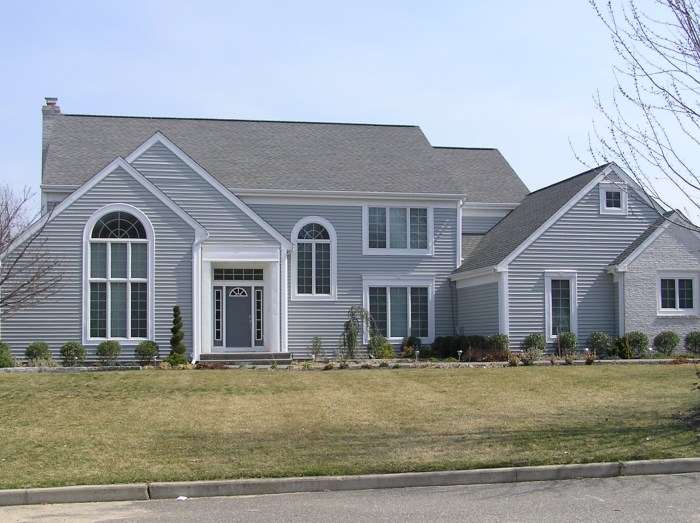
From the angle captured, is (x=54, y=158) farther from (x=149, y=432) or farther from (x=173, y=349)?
(x=149, y=432)

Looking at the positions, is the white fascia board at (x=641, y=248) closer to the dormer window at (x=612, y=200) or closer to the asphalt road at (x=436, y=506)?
the dormer window at (x=612, y=200)

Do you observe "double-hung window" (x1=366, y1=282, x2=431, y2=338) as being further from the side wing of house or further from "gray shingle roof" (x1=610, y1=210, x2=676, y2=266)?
the side wing of house

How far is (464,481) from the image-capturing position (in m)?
11.1

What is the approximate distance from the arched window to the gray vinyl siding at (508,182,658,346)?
1150cm

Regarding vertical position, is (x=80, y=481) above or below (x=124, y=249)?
below

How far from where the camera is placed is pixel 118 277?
25609mm

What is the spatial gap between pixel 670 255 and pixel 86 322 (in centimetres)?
1824

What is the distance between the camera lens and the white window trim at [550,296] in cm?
2825

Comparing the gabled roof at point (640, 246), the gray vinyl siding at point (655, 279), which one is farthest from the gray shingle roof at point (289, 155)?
the gray vinyl siding at point (655, 279)

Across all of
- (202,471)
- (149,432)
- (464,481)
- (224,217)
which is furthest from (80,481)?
(224,217)

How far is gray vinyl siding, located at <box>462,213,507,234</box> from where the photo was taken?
1312 inches

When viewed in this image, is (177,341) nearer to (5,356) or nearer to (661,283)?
(5,356)

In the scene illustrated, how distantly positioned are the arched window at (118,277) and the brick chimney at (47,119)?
23.4 feet

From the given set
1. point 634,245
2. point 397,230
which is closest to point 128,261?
point 397,230
